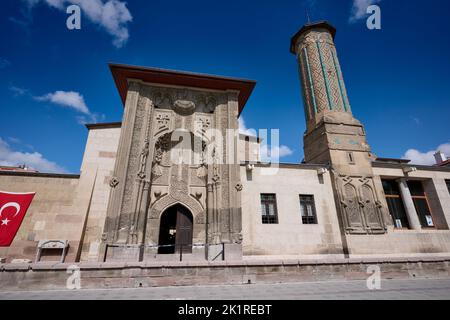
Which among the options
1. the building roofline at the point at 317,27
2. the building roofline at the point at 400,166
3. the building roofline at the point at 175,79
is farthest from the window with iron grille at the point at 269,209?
the building roofline at the point at 317,27

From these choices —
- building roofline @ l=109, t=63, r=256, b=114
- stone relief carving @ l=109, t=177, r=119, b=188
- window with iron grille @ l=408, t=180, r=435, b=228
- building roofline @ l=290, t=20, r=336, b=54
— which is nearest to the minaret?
building roofline @ l=290, t=20, r=336, b=54

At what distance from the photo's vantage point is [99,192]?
449 inches

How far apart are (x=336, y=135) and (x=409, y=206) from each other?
5.98m

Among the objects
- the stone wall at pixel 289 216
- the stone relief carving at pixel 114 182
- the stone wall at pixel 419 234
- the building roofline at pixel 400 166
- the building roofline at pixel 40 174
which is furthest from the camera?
the building roofline at pixel 400 166

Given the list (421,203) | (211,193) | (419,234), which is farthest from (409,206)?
(211,193)

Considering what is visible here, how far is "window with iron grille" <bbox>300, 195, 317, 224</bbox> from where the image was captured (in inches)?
471

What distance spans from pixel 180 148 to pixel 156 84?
3915mm

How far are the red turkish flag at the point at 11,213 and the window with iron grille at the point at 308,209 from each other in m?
13.0

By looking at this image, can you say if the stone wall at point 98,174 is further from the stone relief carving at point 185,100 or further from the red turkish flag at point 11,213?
the stone relief carving at point 185,100

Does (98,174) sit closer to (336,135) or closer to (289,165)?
(289,165)

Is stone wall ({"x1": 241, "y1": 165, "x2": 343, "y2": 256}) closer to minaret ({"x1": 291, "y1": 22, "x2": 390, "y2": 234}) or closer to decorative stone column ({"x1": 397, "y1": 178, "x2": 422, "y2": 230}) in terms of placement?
minaret ({"x1": 291, "y1": 22, "x2": 390, "y2": 234})

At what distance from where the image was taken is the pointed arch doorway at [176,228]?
10500mm

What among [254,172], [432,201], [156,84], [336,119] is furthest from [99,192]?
A: [432,201]

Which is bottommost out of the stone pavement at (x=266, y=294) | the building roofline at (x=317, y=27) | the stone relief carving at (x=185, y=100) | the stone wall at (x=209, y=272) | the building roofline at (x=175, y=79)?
the stone pavement at (x=266, y=294)
